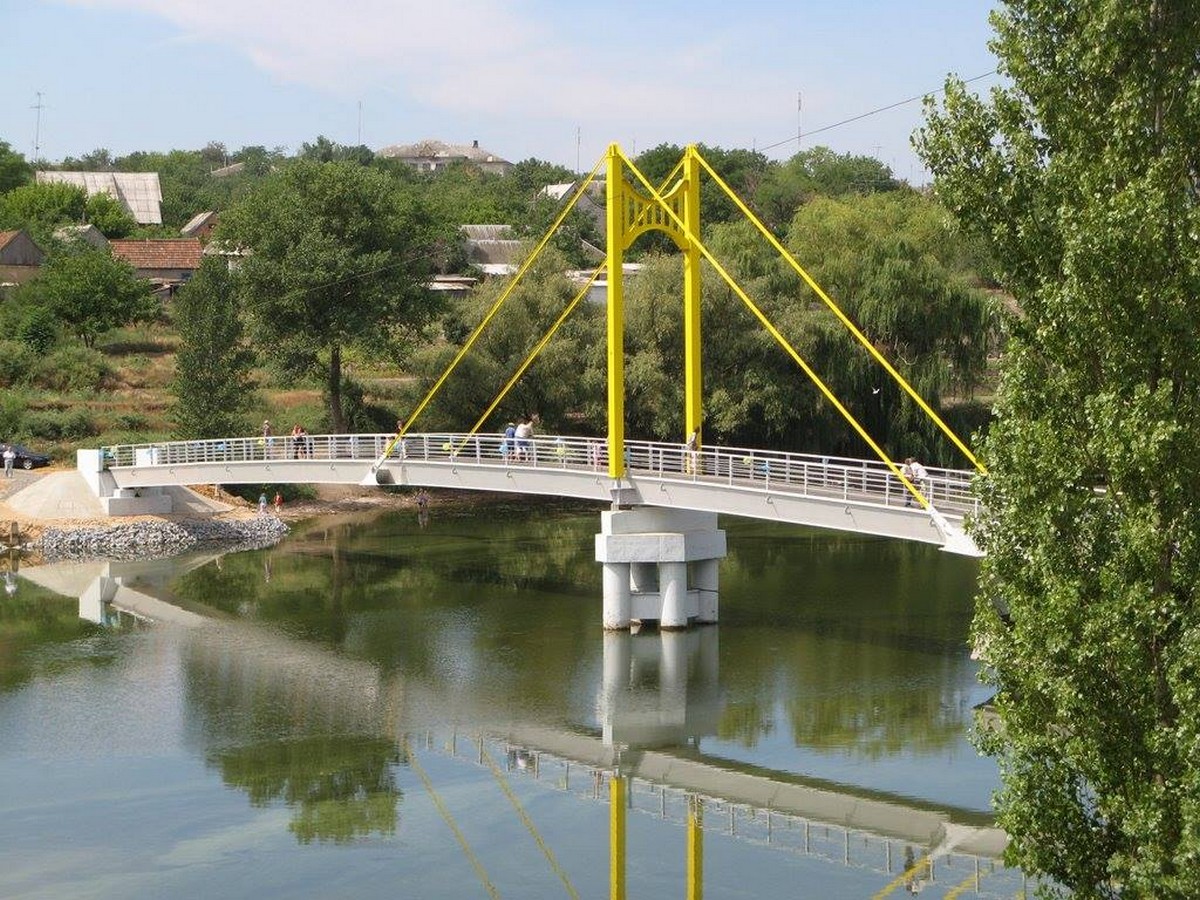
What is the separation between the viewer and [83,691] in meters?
32.2

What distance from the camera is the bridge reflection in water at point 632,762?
23297 mm

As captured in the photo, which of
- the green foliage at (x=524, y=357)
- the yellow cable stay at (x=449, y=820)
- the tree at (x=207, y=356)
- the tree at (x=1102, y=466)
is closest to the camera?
the tree at (x=1102, y=466)

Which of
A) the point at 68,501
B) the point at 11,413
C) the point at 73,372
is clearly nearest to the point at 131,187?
the point at 73,372

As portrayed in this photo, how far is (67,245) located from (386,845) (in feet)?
204

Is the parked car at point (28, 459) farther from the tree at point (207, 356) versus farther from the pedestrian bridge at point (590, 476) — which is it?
the tree at point (207, 356)

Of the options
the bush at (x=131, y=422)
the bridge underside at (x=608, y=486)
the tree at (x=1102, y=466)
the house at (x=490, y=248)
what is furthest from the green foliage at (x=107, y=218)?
the tree at (x=1102, y=466)

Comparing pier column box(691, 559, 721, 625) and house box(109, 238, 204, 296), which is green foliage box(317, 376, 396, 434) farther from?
pier column box(691, 559, 721, 625)

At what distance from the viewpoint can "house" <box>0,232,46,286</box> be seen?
3155 inches

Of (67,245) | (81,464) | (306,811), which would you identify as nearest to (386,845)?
(306,811)

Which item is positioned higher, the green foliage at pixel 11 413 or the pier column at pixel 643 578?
the green foliage at pixel 11 413

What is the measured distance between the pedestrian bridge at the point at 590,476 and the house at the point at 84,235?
1214 inches

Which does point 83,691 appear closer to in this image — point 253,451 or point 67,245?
point 253,451

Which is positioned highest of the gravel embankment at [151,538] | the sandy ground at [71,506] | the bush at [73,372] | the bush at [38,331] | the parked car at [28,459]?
the bush at [38,331]

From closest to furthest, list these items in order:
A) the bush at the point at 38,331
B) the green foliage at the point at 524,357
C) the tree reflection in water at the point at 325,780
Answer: the tree reflection in water at the point at 325,780
the green foliage at the point at 524,357
the bush at the point at 38,331
